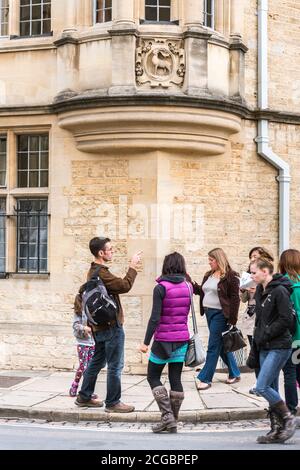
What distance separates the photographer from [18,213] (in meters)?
12.9

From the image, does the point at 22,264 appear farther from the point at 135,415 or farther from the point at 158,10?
the point at 135,415

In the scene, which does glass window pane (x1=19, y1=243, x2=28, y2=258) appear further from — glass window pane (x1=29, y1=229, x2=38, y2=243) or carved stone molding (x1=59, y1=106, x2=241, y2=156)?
carved stone molding (x1=59, y1=106, x2=241, y2=156)

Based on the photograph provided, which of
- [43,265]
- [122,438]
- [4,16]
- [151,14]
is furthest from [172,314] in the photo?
[4,16]

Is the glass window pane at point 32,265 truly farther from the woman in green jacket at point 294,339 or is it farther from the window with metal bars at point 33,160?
the woman in green jacket at point 294,339

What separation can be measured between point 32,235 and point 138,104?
2.75m

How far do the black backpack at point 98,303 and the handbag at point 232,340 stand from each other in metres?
1.93

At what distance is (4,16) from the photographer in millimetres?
13188

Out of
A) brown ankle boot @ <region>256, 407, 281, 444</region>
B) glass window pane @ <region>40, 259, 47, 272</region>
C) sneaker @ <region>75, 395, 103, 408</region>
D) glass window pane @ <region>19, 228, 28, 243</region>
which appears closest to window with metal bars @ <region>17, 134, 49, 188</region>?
glass window pane @ <region>19, 228, 28, 243</region>

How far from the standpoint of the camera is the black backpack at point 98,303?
30.0 feet

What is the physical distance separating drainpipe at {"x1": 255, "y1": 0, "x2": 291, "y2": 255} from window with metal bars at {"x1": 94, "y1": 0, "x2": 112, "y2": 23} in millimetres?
2484

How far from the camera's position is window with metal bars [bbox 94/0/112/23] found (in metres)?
12.2

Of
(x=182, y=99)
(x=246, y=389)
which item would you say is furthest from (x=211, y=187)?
(x=246, y=389)

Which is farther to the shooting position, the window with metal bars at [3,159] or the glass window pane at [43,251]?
the window with metal bars at [3,159]

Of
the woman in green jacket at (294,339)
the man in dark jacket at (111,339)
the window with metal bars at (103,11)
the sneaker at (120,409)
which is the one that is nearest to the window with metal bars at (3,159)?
the window with metal bars at (103,11)
